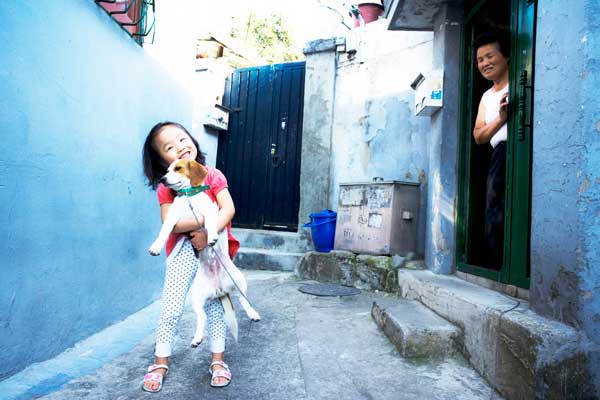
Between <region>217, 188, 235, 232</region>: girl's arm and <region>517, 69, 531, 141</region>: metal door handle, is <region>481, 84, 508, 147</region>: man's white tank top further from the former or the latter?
<region>217, 188, 235, 232</region>: girl's arm

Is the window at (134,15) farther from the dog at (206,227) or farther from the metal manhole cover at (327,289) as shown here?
the metal manhole cover at (327,289)

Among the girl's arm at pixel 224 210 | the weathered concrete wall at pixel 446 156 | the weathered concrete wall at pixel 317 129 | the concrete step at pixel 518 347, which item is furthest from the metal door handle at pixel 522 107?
the weathered concrete wall at pixel 317 129

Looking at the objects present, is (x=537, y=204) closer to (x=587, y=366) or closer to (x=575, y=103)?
(x=575, y=103)

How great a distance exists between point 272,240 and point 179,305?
364 cm

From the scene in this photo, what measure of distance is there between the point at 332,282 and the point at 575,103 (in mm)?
3079

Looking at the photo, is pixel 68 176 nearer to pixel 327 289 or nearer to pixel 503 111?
pixel 327 289

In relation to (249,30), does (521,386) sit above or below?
below

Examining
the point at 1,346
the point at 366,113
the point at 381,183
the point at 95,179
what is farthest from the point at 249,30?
the point at 1,346

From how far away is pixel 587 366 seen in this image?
1.34 m

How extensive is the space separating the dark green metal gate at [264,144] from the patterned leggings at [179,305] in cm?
376

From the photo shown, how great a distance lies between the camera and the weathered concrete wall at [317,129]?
16.8ft

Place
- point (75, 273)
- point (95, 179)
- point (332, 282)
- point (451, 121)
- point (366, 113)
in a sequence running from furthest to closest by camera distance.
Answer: point (366, 113) < point (332, 282) < point (451, 121) < point (95, 179) < point (75, 273)

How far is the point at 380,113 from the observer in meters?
4.60

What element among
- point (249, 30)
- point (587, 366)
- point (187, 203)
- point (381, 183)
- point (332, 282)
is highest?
point (249, 30)
